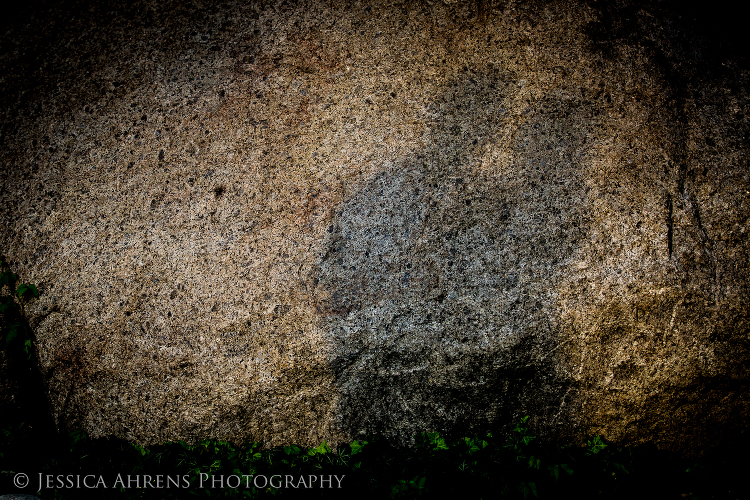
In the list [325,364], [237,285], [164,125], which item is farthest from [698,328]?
[164,125]

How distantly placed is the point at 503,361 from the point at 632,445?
35.3 inches

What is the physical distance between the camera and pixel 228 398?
1.98 m

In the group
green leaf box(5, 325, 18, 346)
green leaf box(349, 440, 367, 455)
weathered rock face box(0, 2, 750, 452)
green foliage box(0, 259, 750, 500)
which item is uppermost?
weathered rock face box(0, 2, 750, 452)

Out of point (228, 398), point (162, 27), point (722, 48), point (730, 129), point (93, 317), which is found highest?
point (162, 27)

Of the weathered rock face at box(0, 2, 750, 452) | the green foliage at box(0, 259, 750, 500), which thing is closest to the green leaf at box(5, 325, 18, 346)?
the green foliage at box(0, 259, 750, 500)

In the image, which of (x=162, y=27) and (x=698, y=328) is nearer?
(x=698, y=328)

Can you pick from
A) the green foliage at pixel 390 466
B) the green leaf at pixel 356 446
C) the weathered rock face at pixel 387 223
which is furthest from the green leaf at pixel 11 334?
the green leaf at pixel 356 446

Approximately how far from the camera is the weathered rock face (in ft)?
6.19

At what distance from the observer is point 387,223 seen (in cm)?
198

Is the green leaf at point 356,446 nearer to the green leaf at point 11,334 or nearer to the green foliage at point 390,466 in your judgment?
the green foliage at point 390,466

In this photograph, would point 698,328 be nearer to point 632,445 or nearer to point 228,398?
point 632,445

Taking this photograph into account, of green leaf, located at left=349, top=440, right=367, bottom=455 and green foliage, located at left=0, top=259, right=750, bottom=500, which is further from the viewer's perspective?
green leaf, located at left=349, top=440, right=367, bottom=455

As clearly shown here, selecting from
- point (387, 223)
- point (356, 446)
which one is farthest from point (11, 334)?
point (387, 223)

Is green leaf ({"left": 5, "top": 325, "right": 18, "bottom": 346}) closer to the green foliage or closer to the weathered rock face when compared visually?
the green foliage
